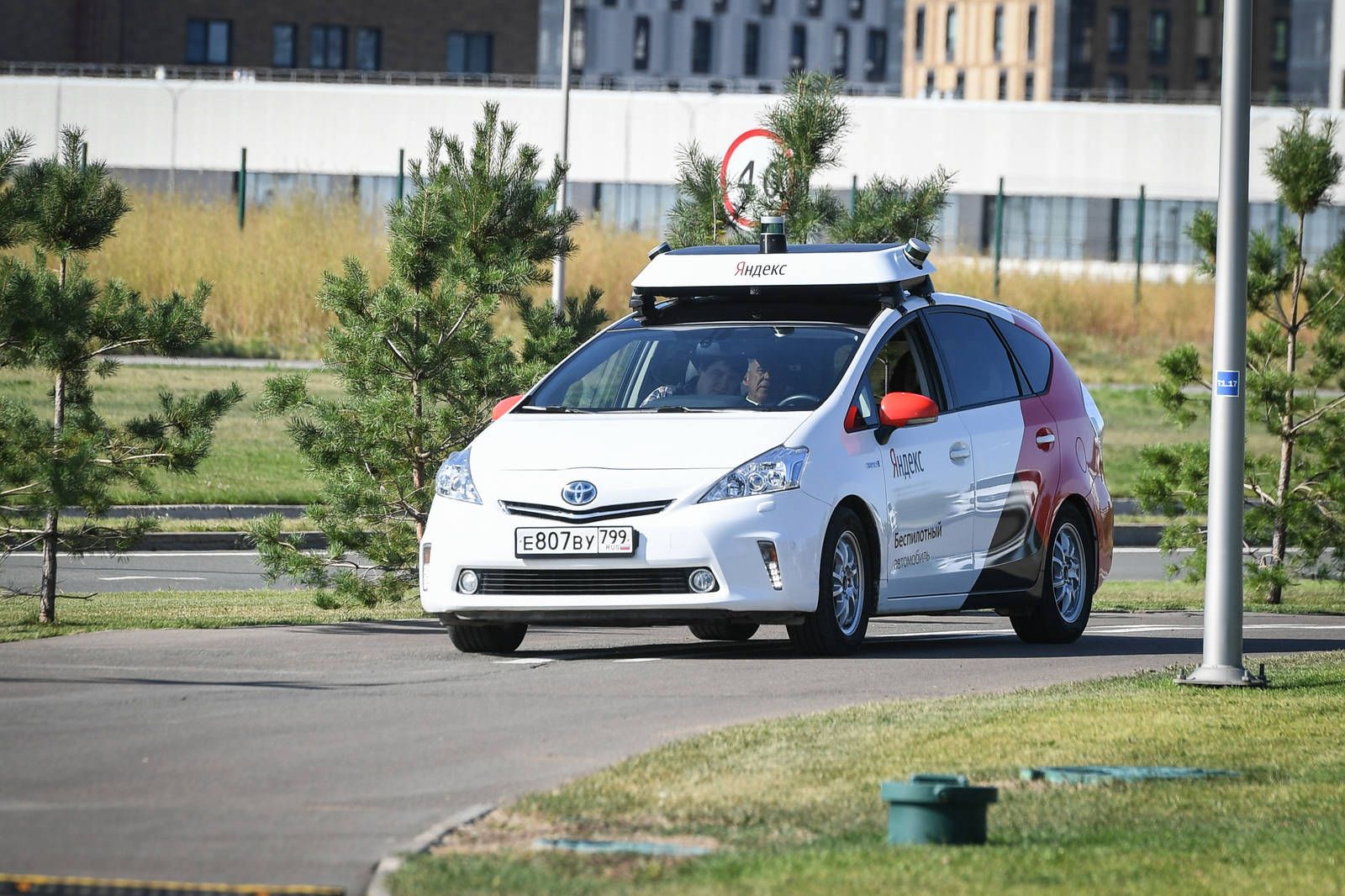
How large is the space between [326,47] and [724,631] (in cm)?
7113

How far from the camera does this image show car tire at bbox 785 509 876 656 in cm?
1081

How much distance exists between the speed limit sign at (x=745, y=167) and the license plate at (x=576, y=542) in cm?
676

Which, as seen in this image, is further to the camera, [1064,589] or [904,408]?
[1064,589]

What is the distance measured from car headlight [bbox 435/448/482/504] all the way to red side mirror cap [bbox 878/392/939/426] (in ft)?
6.82

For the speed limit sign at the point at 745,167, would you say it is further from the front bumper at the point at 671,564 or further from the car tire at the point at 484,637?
the front bumper at the point at 671,564

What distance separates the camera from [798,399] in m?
11.2

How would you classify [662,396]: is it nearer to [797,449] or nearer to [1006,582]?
[797,449]

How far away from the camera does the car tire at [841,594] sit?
35.5 ft

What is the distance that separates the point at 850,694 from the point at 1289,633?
551 cm

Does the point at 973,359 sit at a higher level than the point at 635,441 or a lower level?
higher

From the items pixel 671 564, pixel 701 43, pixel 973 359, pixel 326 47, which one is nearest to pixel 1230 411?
pixel 973 359

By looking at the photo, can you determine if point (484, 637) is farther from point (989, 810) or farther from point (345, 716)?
point (989, 810)

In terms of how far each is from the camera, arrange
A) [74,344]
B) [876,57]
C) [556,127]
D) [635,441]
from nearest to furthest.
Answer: [635,441], [74,344], [556,127], [876,57]

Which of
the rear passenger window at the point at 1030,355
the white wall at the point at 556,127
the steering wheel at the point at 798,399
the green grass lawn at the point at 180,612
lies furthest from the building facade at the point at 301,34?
the steering wheel at the point at 798,399
